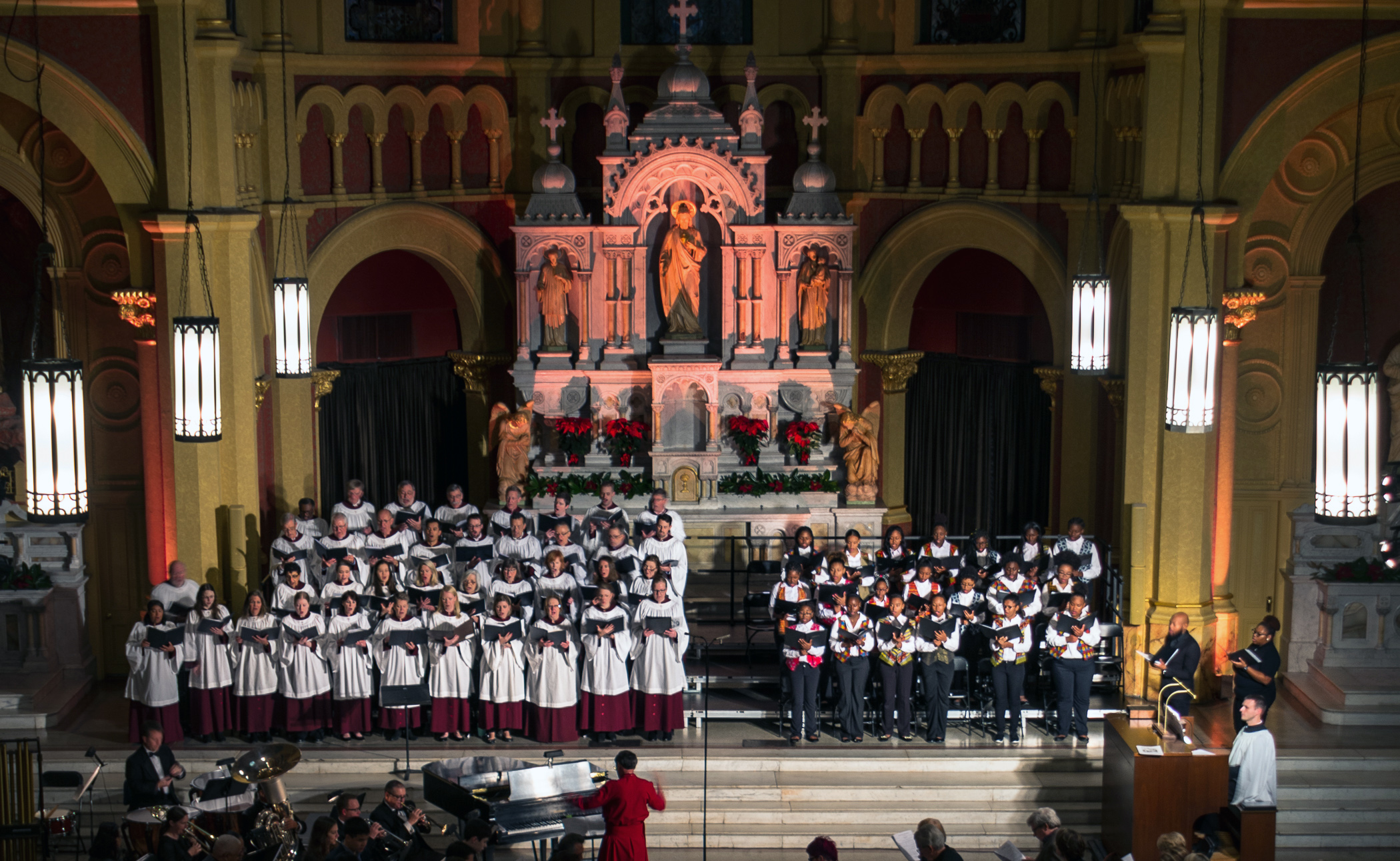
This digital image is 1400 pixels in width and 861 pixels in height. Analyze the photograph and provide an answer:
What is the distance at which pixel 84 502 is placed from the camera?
488 inches

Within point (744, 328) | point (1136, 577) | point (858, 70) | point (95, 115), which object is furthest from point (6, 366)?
point (1136, 577)

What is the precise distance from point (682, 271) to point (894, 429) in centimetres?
354

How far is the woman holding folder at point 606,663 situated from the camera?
1545 cm

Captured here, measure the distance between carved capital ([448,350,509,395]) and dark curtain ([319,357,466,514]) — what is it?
513 mm

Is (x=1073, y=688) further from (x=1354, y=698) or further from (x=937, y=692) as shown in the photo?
(x=1354, y=698)

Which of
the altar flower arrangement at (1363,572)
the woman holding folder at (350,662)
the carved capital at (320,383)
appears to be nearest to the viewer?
the woman holding folder at (350,662)

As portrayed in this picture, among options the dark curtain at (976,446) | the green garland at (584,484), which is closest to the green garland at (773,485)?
the green garland at (584,484)

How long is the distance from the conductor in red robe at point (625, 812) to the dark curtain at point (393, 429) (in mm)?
8487

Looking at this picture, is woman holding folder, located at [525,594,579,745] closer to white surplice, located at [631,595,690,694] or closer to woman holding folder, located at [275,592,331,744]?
white surplice, located at [631,595,690,694]

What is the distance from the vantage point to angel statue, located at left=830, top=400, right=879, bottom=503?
63.9ft

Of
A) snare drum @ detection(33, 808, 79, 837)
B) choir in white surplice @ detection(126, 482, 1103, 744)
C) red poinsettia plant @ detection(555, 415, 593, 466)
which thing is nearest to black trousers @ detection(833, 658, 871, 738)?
choir in white surplice @ detection(126, 482, 1103, 744)

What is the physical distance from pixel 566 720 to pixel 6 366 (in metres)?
7.47

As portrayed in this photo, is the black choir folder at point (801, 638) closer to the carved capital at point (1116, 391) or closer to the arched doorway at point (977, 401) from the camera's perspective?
the carved capital at point (1116, 391)

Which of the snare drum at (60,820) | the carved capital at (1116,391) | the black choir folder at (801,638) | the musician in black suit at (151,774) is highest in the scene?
the carved capital at (1116,391)
